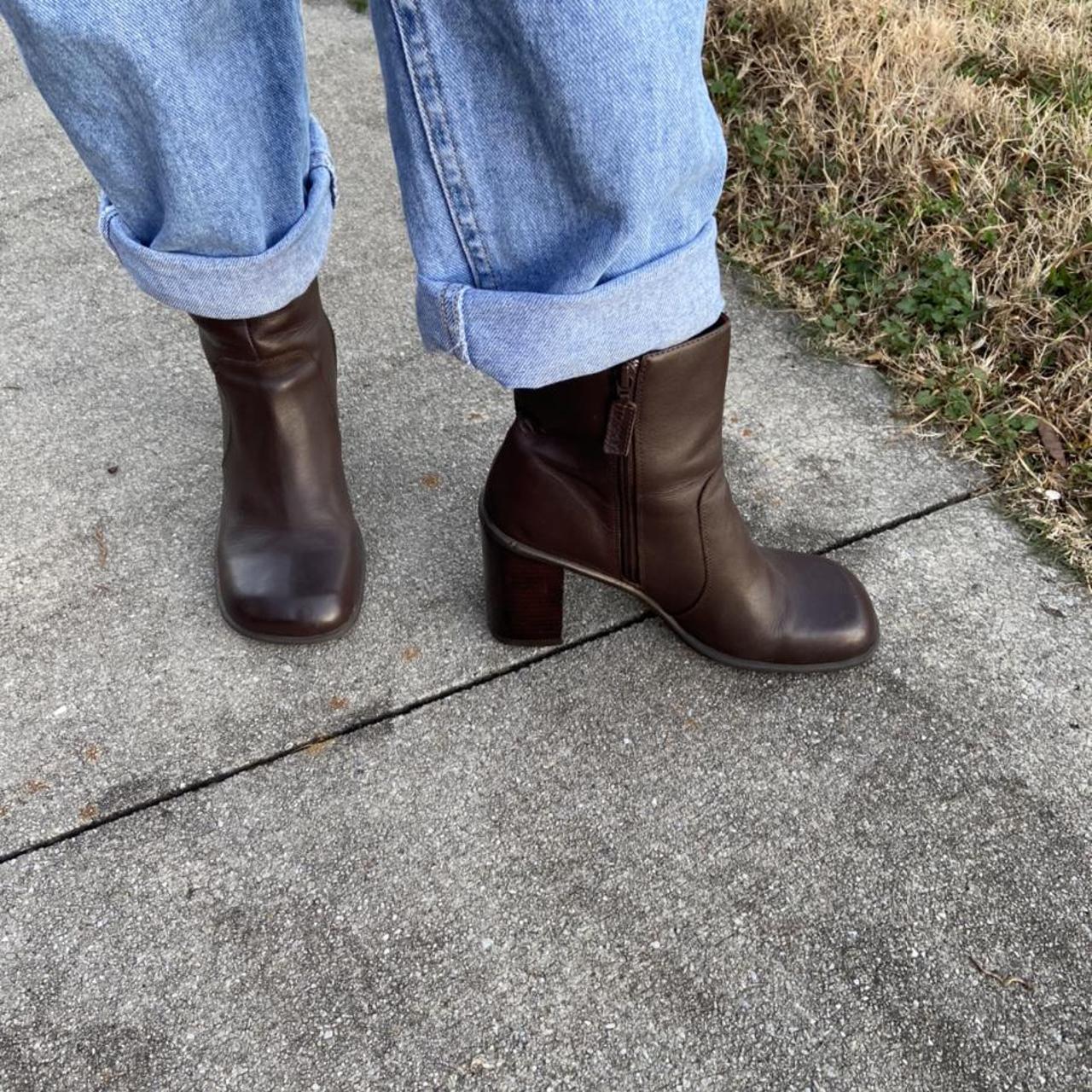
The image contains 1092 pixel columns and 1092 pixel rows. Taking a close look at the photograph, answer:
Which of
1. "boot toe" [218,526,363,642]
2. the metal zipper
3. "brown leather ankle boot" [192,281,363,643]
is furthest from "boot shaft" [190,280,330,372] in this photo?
the metal zipper

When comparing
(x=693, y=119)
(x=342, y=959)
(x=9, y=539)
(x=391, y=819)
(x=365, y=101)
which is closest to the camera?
(x=693, y=119)

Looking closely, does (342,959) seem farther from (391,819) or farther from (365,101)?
(365,101)

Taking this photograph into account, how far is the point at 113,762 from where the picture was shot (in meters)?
1.37

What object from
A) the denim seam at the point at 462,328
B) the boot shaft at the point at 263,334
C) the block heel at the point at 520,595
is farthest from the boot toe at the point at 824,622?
the boot shaft at the point at 263,334

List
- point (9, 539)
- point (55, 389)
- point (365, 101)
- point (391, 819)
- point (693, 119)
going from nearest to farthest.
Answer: point (693, 119) → point (391, 819) → point (9, 539) → point (55, 389) → point (365, 101)

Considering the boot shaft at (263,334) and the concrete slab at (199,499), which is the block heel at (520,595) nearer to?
the concrete slab at (199,499)

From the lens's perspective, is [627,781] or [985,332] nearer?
[627,781]

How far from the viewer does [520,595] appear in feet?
4.74

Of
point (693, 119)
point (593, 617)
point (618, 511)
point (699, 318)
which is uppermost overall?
point (693, 119)

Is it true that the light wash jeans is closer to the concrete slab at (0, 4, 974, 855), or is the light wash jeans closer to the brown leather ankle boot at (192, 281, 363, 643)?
the brown leather ankle boot at (192, 281, 363, 643)

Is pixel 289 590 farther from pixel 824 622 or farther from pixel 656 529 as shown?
pixel 824 622

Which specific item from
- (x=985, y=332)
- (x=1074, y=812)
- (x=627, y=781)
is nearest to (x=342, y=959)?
(x=627, y=781)

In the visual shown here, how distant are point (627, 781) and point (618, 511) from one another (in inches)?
13.0

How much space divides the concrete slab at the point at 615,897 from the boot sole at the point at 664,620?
0.02m
